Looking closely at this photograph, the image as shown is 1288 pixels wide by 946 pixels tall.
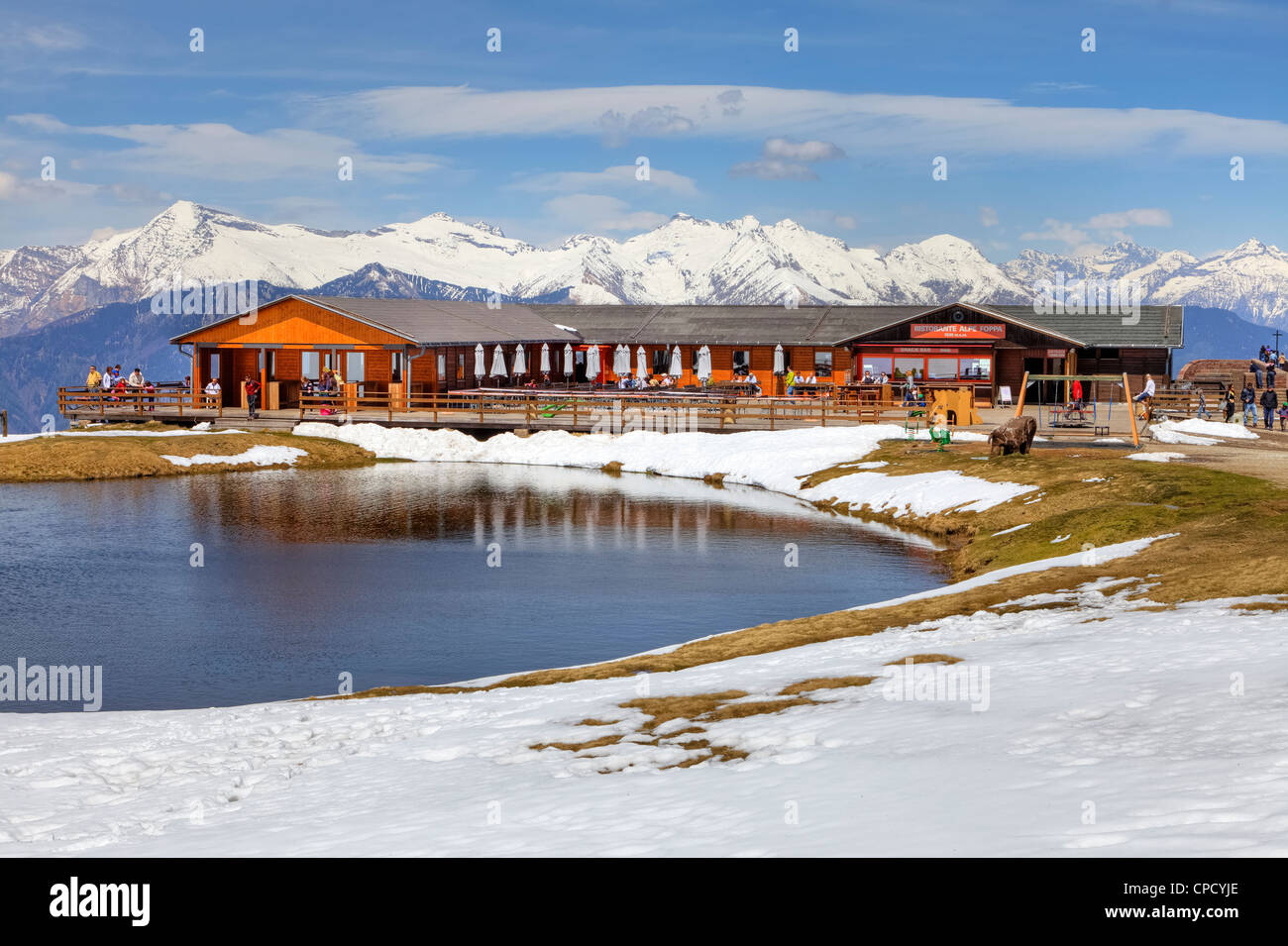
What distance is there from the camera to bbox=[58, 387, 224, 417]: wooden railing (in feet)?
196

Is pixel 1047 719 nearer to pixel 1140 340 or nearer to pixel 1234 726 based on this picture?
pixel 1234 726

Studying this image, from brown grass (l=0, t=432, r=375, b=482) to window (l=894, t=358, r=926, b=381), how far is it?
91.4 ft

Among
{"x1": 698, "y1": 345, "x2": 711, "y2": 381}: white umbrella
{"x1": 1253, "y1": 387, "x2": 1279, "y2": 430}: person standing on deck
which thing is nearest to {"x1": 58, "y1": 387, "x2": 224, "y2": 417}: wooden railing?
{"x1": 698, "y1": 345, "x2": 711, "y2": 381}: white umbrella

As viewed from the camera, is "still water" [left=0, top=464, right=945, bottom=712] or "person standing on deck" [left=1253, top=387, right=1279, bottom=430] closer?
"still water" [left=0, top=464, right=945, bottom=712]

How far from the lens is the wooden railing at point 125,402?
196ft

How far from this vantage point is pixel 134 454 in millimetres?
48469

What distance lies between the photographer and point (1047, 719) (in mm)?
11750

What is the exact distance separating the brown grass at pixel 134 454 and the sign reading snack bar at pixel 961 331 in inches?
1146

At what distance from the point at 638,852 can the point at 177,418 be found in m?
54.5

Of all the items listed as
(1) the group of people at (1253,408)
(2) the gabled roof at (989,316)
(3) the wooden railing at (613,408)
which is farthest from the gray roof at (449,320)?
(1) the group of people at (1253,408)

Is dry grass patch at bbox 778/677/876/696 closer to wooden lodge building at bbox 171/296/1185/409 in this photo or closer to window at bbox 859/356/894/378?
wooden lodge building at bbox 171/296/1185/409

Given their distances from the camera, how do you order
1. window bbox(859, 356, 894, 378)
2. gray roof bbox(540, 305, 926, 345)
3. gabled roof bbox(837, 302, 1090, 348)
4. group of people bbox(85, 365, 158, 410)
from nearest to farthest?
group of people bbox(85, 365, 158, 410), gabled roof bbox(837, 302, 1090, 348), window bbox(859, 356, 894, 378), gray roof bbox(540, 305, 926, 345)
